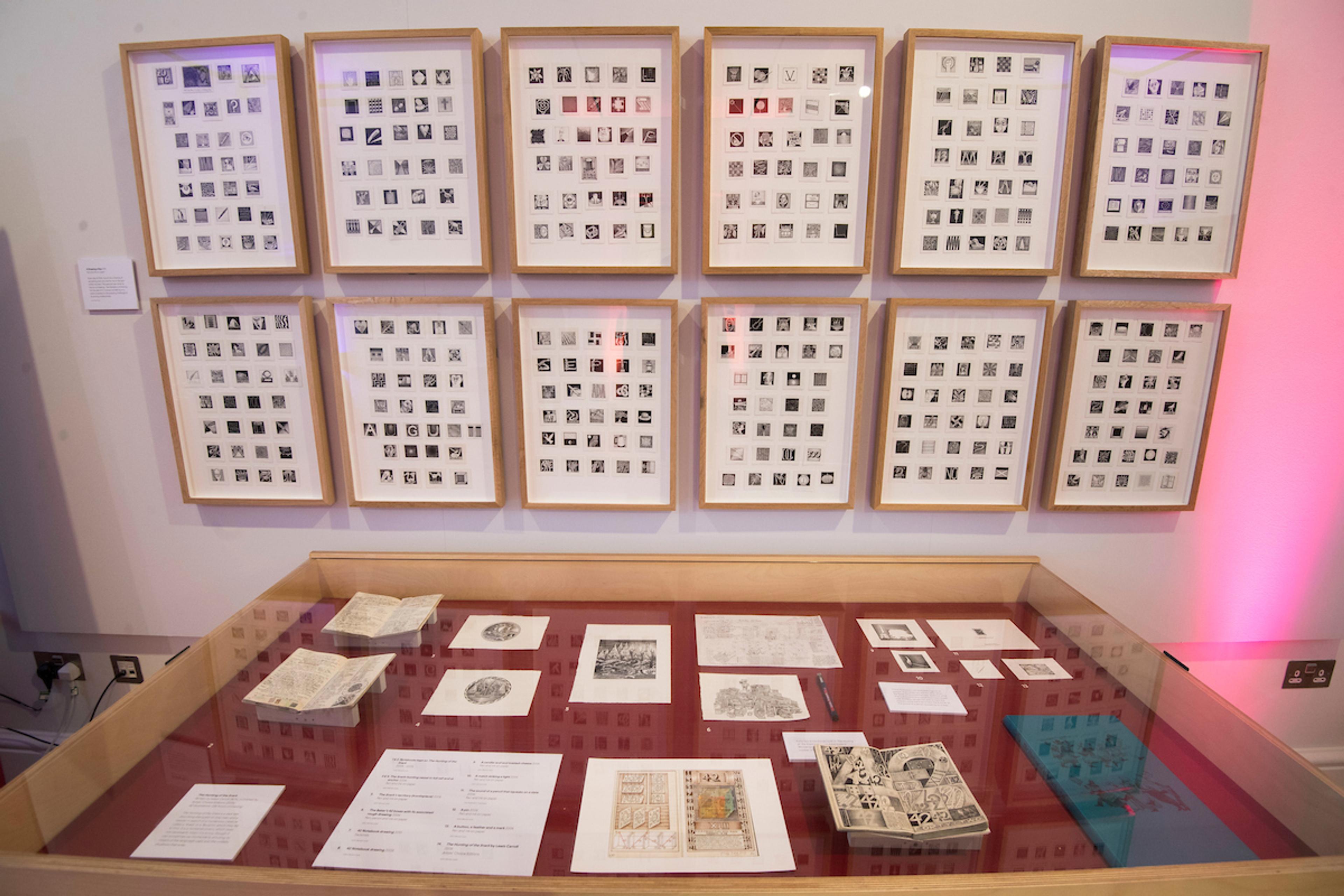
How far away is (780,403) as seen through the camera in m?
1.73

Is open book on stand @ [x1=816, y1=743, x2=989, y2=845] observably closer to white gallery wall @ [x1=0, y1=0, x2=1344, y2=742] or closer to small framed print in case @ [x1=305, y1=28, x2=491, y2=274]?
white gallery wall @ [x1=0, y1=0, x2=1344, y2=742]

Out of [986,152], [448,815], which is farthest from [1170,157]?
[448,815]

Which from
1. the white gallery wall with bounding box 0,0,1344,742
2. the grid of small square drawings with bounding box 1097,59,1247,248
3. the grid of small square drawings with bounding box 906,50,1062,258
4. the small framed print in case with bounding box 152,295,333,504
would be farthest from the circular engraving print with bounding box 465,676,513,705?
the grid of small square drawings with bounding box 1097,59,1247,248

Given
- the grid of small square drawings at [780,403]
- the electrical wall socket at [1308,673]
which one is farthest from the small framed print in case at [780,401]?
the electrical wall socket at [1308,673]

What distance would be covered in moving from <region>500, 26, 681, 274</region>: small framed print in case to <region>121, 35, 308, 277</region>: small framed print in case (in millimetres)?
635

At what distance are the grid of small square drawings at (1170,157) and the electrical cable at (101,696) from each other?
11.2ft

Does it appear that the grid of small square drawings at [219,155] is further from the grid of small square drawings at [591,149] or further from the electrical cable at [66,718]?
the electrical cable at [66,718]

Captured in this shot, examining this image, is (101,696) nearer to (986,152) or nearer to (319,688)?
(319,688)

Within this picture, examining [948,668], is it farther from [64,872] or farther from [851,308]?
[64,872]

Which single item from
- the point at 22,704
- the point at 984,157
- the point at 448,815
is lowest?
the point at 22,704

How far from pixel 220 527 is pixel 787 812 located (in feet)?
6.23

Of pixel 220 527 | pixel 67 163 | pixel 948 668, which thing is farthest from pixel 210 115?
pixel 948 668

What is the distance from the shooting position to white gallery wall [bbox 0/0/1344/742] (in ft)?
5.18

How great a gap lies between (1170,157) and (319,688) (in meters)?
2.58
